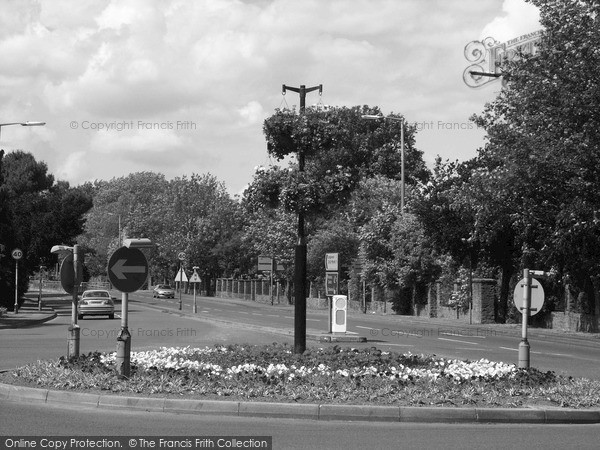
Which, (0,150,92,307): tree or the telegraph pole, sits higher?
(0,150,92,307): tree

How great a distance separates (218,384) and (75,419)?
2.43 m

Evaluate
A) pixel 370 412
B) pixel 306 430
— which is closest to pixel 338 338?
pixel 370 412

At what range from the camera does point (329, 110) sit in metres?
16.9

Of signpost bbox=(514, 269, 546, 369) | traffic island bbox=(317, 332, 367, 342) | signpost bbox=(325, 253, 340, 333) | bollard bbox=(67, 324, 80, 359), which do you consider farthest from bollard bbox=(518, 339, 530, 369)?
signpost bbox=(325, 253, 340, 333)

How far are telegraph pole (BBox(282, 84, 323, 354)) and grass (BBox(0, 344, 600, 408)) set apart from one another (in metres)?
1.11

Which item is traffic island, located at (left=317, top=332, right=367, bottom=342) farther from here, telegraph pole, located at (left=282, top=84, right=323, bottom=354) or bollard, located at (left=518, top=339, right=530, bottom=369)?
bollard, located at (left=518, top=339, right=530, bottom=369)

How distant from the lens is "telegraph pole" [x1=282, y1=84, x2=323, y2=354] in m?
16.8

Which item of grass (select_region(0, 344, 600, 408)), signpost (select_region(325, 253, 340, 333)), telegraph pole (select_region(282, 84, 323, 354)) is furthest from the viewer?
signpost (select_region(325, 253, 340, 333))

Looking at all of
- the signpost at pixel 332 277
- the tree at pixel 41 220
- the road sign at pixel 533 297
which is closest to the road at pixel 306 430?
the road sign at pixel 533 297

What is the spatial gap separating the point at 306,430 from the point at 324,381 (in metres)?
2.57

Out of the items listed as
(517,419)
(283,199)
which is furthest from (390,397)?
(283,199)

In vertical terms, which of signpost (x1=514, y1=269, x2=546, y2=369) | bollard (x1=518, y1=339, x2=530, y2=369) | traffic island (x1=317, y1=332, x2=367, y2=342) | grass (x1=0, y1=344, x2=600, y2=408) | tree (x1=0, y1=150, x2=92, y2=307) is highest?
tree (x1=0, y1=150, x2=92, y2=307)

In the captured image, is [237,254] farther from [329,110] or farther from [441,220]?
[329,110]

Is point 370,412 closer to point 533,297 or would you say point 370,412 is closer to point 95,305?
point 533,297
